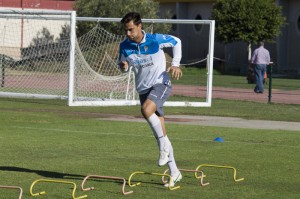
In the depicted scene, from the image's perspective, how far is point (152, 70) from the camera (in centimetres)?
1159

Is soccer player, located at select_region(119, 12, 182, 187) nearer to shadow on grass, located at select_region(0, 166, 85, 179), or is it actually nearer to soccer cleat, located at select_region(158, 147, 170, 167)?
soccer cleat, located at select_region(158, 147, 170, 167)

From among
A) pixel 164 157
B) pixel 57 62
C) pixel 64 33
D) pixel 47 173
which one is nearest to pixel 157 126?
pixel 164 157

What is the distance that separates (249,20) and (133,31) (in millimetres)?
45626

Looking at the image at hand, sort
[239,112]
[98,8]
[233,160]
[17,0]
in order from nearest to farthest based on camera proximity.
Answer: [233,160] → [239,112] → [98,8] → [17,0]

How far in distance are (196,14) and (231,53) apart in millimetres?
5142

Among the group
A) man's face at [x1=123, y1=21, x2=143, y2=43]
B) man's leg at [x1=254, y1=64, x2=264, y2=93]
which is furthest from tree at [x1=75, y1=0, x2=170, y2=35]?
man's face at [x1=123, y1=21, x2=143, y2=43]

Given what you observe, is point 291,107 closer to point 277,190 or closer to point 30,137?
point 30,137

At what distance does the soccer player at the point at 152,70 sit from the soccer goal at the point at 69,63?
14139 mm

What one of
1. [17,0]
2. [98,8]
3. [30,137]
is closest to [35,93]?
[30,137]

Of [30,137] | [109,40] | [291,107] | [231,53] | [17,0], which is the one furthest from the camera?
[231,53]

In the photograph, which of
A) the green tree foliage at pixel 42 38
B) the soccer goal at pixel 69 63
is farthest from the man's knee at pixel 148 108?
the green tree foliage at pixel 42 38

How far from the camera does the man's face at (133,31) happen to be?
11281mm

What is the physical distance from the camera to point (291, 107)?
27984mm

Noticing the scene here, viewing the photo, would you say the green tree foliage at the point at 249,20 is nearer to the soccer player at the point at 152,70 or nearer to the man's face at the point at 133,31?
the soccer player at the point at 152,70
